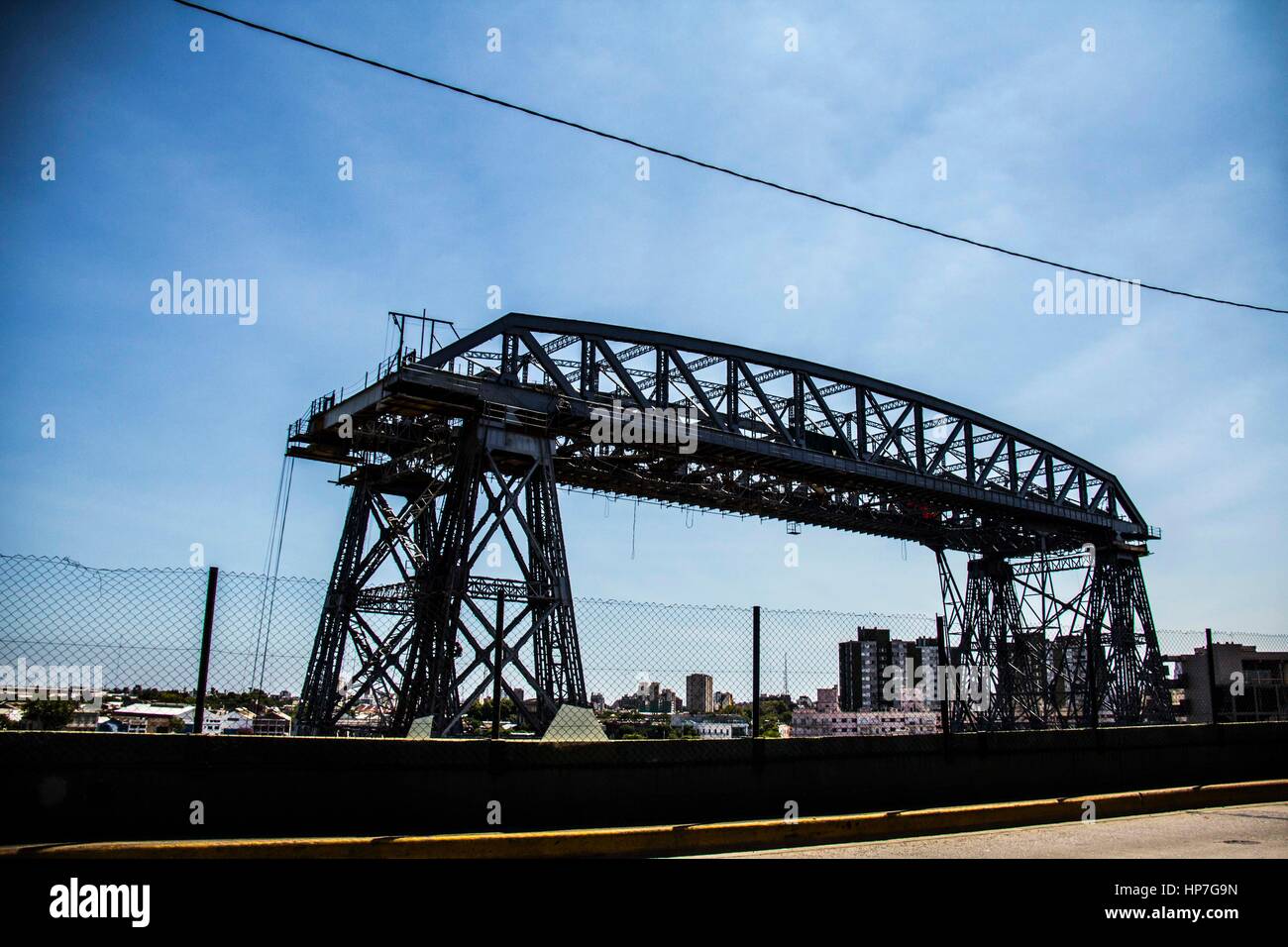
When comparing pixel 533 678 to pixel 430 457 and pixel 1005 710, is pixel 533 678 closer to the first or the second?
pixel 430 457

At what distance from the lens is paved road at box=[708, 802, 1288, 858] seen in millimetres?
9055

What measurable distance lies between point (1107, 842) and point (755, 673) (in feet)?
12.9

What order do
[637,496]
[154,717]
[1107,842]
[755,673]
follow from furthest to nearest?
[637,496]
[154,717]
[755,673]
[1107,842]

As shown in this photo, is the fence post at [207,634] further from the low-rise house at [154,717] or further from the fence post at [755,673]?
the fence post at [755,673]

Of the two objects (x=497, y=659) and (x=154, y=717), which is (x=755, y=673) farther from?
(x=154, y=717)

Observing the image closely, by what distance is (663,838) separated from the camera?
9039 mm

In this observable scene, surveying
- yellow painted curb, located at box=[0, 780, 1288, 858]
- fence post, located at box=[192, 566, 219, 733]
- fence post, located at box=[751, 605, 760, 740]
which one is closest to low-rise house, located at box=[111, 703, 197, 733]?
fence post, located at box=[192, 566, 219, 733]

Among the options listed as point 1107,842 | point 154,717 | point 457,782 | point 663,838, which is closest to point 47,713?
point 154,717

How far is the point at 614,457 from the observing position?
3344 centimetres

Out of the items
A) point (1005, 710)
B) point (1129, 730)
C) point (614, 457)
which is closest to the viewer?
point (1129, 730)

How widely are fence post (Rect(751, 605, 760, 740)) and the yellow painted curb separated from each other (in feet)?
3.45

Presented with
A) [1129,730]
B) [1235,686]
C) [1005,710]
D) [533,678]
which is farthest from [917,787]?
[1005,710]

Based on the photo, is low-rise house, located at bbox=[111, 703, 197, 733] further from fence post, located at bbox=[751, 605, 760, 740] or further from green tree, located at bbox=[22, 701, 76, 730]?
fence post, located at bbox=[751, 605, 760, 740]
